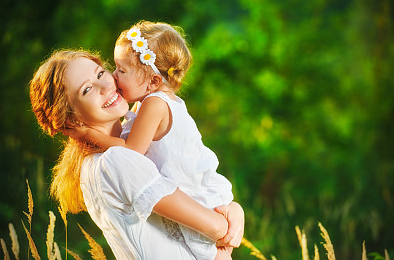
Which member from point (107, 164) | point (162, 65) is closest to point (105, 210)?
point (107, 164)

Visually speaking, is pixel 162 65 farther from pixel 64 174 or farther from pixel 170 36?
pixel 64 174

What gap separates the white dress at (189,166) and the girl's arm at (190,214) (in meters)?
0.07

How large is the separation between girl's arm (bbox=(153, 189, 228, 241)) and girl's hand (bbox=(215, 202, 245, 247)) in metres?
0.05

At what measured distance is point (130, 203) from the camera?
1.70m

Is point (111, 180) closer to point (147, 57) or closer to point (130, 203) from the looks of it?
point (130, 203)

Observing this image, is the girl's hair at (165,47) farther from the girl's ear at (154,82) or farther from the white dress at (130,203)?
the white dress at (130,203)

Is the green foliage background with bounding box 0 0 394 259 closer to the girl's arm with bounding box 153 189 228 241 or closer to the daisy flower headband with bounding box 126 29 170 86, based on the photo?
the daisy flower headband with bounding box 126 29 170 86

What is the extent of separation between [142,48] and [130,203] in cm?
68

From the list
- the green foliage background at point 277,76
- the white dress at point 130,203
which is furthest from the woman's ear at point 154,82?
the green foliage background at point 277,76

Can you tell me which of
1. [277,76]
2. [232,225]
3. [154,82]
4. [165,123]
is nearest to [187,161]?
[165,123]

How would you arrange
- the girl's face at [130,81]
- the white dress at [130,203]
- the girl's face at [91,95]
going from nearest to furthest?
1. the white dress at [130,203]
2. the girl's face at [91,95]
3. the girl's face at [130,81]

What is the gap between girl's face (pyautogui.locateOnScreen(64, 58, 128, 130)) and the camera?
1.84 metres

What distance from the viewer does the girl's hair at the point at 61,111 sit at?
1.86 meters

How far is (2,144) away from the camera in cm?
492
